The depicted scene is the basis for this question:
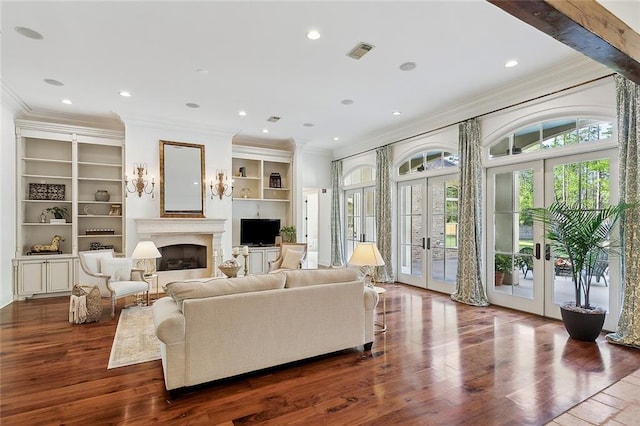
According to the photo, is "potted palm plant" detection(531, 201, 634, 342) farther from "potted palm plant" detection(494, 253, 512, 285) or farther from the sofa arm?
the sofa arm

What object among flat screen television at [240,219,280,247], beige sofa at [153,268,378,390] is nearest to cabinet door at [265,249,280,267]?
flat screen television at [240,219,280,247]

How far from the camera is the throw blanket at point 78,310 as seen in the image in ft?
14.4

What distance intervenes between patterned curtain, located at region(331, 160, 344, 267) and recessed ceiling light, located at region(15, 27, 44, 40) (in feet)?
21.5

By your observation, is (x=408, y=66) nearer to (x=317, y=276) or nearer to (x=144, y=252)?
(x=317, y=276)

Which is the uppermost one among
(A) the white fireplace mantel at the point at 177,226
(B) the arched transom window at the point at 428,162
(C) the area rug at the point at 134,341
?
(B) the arched transom window at the point at 428,162

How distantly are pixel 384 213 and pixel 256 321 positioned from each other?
4.97 m

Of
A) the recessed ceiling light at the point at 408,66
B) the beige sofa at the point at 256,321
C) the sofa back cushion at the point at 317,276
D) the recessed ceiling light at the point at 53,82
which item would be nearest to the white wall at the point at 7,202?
the recessed ceiling light at the point at 53,82

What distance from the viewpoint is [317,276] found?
3.27 m

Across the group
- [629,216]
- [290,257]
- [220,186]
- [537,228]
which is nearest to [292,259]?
[290,257]

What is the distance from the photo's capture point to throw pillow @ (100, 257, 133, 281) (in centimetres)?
506

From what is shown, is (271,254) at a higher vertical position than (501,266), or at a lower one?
lower

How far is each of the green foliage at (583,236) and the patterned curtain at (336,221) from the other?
17.6ft

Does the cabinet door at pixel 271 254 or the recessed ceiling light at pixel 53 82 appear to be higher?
the recessed ceiling light at pixel 53 82

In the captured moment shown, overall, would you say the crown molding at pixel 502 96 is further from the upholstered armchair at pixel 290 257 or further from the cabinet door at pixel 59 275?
the cabinet door at pixel 59 275
